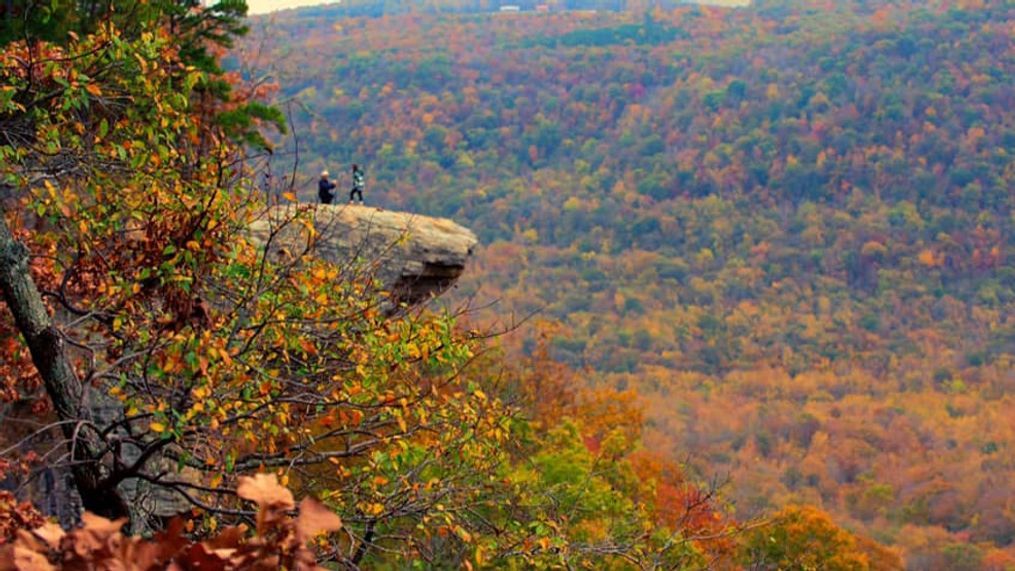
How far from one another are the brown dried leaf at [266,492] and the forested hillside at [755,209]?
58.0 meters

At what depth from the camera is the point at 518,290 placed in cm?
9894

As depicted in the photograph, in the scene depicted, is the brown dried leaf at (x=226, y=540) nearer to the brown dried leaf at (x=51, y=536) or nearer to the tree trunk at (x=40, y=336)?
the brown dried leaf at (x=51, y=536)

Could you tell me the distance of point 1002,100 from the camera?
11231 centimetres

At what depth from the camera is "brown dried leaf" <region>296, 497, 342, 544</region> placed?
3125 millimetres

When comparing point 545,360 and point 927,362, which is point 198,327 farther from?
point 927,362

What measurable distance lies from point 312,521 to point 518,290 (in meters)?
95.8

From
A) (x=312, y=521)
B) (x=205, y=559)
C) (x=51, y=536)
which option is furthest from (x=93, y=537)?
(x=312, y=521)

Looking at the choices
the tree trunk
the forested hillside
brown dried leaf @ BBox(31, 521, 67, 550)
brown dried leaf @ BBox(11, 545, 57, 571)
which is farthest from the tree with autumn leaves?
the forested hillside

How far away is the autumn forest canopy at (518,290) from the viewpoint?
685 centimetres

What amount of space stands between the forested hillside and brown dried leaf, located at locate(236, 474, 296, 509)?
5797 centimetres

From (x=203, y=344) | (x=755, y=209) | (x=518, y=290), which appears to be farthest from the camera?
(x=755, y=209)

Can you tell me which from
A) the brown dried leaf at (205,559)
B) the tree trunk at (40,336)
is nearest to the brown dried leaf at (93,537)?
the brown dried leaf at (205,559)

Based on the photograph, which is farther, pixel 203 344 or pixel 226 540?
pixel 203 344

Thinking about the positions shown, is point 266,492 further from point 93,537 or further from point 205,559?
point 93,537
